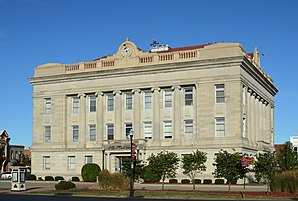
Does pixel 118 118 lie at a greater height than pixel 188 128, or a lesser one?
greater

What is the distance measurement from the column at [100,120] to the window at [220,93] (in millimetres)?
16007

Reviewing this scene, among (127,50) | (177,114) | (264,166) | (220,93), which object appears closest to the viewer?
(264,166)

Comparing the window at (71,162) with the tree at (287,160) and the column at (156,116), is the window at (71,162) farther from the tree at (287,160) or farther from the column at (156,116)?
the tree at (287,160)

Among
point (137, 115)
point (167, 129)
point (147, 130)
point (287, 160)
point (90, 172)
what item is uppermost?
point (137, 115)

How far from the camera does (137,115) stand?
6356cm

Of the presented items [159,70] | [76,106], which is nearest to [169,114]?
[159,70]

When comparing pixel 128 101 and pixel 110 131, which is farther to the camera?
pixel 110 131

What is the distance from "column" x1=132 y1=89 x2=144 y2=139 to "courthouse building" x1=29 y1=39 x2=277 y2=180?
127 mm

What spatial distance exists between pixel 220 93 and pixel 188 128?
585 cm

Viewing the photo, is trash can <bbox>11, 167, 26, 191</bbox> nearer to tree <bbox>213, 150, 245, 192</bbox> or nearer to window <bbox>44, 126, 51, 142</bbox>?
tree <bbox>213, 150, 245, 192</bbox>

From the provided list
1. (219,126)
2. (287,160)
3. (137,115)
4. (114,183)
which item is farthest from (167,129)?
(114,183)

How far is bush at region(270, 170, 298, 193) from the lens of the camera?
3678 centimetres

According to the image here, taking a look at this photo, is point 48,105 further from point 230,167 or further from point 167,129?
point 230,167

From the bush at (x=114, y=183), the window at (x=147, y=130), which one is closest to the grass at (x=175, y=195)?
the bush at (x=114, y=183)
